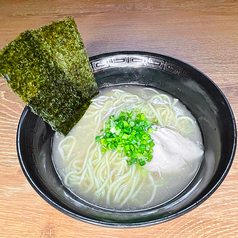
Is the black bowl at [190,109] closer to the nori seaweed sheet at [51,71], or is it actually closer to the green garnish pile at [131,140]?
the nori seaweed sheet at [51,71]

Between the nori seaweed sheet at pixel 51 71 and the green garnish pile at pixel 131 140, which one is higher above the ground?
the nori seaweed sheet at pixel 51 71

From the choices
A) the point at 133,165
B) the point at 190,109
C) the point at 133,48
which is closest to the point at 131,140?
the point at 133,165

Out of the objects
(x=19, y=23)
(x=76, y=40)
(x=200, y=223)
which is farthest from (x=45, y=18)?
(x=200, y=223)

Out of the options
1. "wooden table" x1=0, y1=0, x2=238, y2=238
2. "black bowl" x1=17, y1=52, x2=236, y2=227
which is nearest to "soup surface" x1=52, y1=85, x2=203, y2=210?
"black bowl" x1=17, y1=52, x2=236, y2=227

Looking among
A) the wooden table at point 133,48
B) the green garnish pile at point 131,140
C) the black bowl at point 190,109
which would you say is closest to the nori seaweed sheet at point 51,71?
the black bowl at point 190,109

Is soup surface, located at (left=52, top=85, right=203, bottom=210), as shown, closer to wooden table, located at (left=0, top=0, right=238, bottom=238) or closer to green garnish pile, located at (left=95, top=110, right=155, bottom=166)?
green garnish pile, located at (left=95, top=110, right=155, bottom=166)

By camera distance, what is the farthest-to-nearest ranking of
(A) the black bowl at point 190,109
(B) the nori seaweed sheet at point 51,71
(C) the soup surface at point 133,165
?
(C) the soup surface at point 133,165 < (B) the nori seaweed sheet at point 51,71 < (A) the black bowl at point 190,109

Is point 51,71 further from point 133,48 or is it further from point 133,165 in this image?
point 133,48
